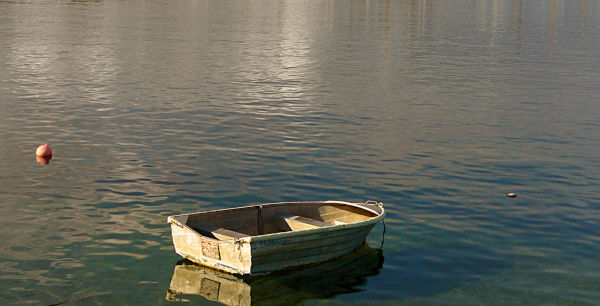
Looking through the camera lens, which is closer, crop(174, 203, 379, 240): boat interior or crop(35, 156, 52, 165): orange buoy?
crop(174, 203, 379, 240): boat interior

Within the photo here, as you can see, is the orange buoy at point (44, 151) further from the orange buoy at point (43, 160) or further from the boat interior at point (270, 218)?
the boat interior at point (270, 218)

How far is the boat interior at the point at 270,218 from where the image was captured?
19178 millimetres

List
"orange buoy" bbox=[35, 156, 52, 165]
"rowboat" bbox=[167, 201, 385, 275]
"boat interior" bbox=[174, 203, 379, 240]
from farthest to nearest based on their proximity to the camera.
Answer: "orange buoy" bbox=[35, 156, 52, 165] → "boat interior" bbox=[174, 203, 379, 240] → "rowboat" bbox=[167, 201, 385, 275]

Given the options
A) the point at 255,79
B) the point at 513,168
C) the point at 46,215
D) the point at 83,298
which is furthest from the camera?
the point at 255,79

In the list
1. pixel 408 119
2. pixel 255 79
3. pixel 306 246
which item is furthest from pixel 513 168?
pixel 255 79

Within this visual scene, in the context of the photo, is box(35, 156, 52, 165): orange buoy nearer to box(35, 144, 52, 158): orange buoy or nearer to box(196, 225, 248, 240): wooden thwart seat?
box(35, 144, 52, 158): orange buoy

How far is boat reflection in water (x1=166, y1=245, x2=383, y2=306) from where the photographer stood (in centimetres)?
1758

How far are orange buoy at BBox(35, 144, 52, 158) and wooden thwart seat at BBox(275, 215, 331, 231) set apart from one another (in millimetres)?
12029

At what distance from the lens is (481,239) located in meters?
21.6

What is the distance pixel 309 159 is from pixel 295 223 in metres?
9.88

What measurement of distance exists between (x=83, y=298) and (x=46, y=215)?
603 centimetres

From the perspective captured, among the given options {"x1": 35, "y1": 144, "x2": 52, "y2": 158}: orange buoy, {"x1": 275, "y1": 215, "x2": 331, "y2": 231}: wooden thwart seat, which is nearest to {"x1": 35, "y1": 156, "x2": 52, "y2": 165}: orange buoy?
{"x1": 35, "y1": 144, "x2": 52, "y2": 158}: orange buoy

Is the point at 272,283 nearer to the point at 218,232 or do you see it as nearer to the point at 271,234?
the point at 271,234

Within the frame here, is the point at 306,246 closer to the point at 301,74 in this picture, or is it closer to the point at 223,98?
the point at 223,98
